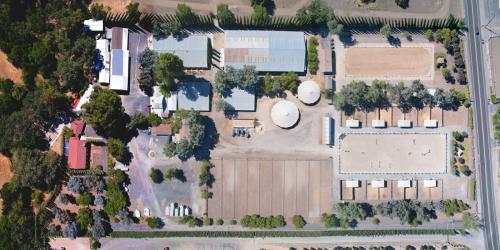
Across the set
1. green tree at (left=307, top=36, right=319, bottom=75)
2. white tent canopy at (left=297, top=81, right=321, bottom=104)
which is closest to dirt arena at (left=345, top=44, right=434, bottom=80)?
green tree at (left=307, top=36, right=319, bottom=75)

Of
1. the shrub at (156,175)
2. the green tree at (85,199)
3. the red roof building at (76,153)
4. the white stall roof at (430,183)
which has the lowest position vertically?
the green tree at (85,199)

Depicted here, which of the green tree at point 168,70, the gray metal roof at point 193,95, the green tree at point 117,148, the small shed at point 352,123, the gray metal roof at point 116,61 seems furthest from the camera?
the small shed at point 352,123

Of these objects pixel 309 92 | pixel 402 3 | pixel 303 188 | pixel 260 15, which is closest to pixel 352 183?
pixel 303 188

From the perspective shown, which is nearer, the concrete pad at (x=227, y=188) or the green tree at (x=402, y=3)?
the concrete pad at (x=227, y=188)

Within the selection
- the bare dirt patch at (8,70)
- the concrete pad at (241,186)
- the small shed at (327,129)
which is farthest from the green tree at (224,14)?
the bare dirt patch at (8,70)

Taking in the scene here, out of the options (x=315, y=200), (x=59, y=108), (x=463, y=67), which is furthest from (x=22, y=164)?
(x=463, y=67)

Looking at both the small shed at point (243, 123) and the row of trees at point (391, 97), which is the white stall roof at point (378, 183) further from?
the small shed at point (243, 123)
